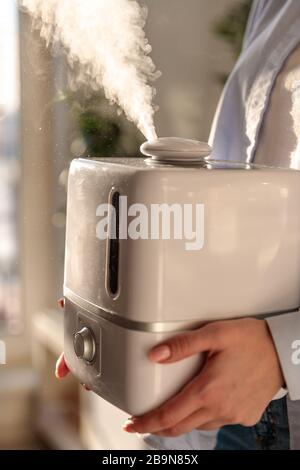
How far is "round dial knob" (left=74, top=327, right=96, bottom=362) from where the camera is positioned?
55cm

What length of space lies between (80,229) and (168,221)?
0.35ft

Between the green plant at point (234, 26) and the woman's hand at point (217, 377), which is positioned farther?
the green plant at point (234, 26)

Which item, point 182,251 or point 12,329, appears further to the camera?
point 12,329

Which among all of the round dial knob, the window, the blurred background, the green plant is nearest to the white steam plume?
the blurred background

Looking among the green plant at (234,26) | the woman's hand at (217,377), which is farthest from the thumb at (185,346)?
the green plant at (234,26)

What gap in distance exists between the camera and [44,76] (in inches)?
28.8

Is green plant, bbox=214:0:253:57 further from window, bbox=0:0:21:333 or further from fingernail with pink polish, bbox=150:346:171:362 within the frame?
fingernail with pink polish, bbox=150:346:171:362

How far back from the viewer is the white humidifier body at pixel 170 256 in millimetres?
485

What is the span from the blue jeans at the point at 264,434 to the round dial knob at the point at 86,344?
8.6 inches

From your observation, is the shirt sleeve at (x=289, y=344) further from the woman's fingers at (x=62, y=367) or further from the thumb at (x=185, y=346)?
the woman's fingers at (x=62, y=367)

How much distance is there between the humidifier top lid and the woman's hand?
0.15 meters

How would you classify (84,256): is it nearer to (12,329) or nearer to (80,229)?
(80,229)

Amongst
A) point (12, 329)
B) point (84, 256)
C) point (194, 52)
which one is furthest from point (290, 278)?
point (12, 329)

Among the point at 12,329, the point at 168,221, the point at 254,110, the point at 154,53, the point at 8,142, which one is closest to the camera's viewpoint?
the point at 168,221
